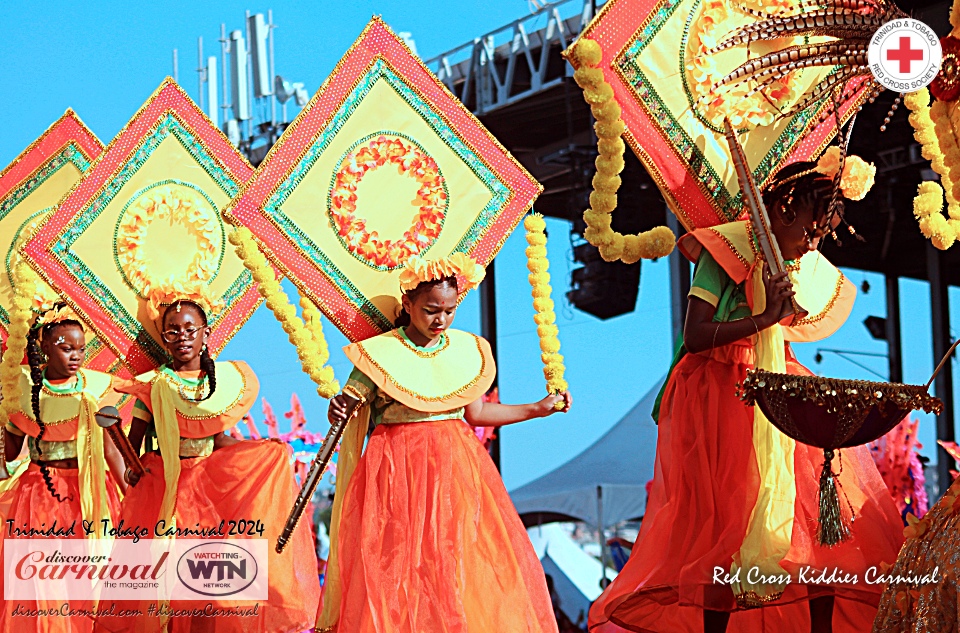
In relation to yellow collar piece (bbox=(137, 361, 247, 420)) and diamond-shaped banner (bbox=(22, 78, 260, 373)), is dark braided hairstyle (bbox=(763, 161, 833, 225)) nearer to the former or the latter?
yellow collar piece (bbox=(137, 361, 247, 420))

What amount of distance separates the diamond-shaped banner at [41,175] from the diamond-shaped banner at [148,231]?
4.52ft

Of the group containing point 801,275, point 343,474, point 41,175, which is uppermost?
point 41,175

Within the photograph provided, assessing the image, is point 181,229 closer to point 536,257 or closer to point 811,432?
point 536,257

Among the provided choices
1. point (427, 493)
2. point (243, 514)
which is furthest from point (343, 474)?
point (243, 514)

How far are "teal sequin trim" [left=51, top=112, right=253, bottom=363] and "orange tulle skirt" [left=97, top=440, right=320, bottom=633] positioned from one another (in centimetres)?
61

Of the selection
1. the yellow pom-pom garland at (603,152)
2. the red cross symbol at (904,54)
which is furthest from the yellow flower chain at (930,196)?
the yellow pom-pom garland at (603,152)

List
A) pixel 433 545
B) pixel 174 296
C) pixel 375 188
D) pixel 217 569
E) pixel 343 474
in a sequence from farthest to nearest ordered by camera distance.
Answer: pixel 174 296 → pixel 217 569 → pixel 375 188 → pixel 343 474 → pixel 433 545

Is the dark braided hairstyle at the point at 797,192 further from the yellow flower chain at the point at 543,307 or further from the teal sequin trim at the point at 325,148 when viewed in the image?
the teal sequin trim at the point at 325,148

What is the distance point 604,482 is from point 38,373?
17.1ft

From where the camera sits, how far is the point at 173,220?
663 centimetres

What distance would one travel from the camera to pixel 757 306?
4184mm

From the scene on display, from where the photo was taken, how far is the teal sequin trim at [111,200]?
21.0ft

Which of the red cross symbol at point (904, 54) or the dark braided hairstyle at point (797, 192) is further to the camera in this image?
the dark braided hairstyle at point (797, 192)

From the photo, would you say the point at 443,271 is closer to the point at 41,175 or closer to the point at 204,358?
the point at 204,358
